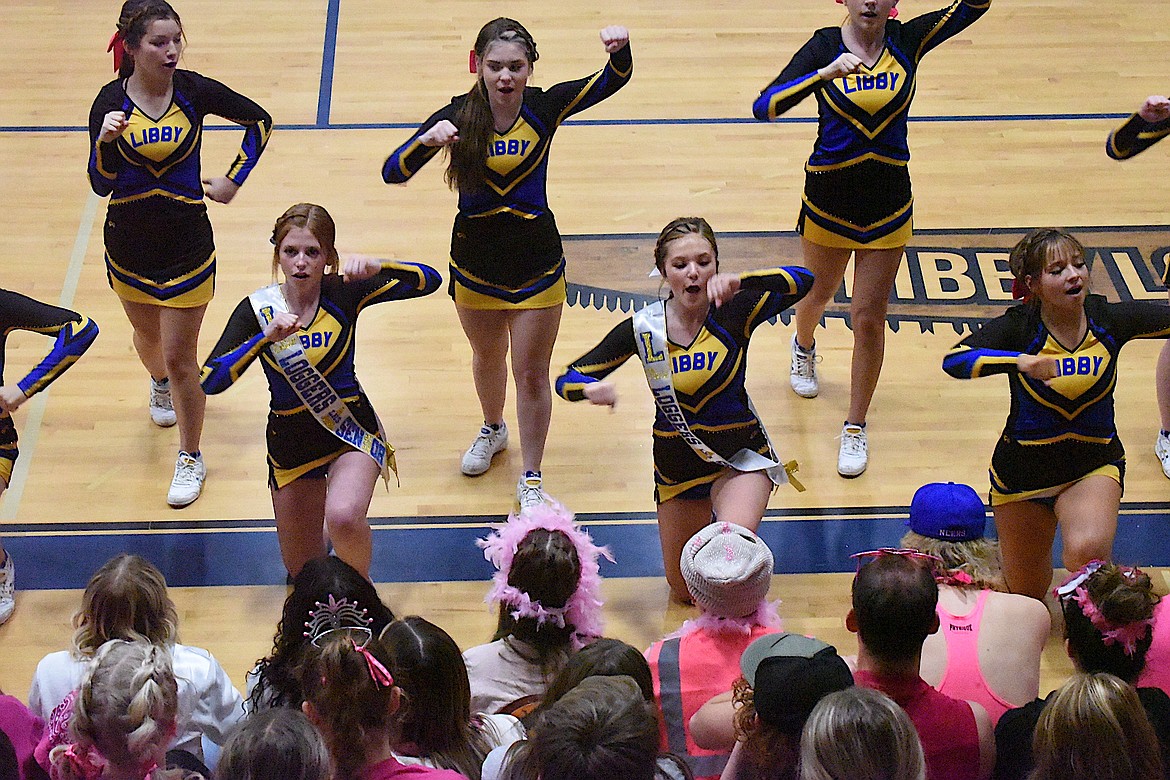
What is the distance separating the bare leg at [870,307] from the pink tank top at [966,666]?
5.73ft

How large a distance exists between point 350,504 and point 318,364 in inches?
16.8

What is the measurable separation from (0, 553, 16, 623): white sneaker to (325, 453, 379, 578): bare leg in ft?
3.52

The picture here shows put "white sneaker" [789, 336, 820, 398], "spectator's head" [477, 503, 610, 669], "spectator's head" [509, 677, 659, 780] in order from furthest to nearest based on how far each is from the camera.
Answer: "white sneaker" [789, 336, 820, 398] → "spectator's head" [477, 503, 610, 669] → "spectator's head" [509, 677, 659, 780]

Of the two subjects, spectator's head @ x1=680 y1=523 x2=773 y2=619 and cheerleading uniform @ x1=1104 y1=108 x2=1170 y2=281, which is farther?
cheerleading uniform @ x1=1104 y1=108 x2=1170 y2=281

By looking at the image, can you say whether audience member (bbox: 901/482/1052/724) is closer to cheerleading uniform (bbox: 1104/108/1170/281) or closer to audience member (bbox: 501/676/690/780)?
audience member (bbox: 501/676/690/780)

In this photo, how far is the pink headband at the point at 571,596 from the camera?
124 inches

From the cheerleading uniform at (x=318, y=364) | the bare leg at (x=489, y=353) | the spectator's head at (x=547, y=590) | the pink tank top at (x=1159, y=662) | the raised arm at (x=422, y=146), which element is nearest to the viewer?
the pink tank top at (x=1159, y=662)

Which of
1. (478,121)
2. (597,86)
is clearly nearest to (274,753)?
(478,121)

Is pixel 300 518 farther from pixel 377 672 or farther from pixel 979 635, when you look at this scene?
pixel 979 635

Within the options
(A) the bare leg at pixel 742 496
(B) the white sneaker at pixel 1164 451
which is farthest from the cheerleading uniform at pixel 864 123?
(B) the white sneaker at pixel 1164 451

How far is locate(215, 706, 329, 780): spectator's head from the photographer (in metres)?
2.23

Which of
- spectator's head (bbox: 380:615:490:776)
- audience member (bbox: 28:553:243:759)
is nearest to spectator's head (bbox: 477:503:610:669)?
spectator's head (bbox: 380:615:490:776)

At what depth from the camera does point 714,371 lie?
407 centimetres

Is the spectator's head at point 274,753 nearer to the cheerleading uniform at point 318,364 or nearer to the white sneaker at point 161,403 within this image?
the cheerleading uniform at point 318,364
